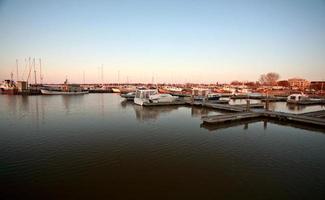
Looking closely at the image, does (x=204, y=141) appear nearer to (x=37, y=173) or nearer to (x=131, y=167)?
(x=131, y=167)

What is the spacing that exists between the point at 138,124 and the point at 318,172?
1265 cm

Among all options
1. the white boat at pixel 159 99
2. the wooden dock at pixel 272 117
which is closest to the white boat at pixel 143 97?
the white boat at pixel 159 99

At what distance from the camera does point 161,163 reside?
9.52 meters

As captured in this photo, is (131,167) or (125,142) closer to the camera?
(131,167)

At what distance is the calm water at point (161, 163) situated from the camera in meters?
7.14

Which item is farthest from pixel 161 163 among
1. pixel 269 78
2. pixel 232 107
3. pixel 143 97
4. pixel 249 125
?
pixel 269 78

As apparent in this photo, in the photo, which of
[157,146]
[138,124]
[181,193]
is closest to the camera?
[181,193]

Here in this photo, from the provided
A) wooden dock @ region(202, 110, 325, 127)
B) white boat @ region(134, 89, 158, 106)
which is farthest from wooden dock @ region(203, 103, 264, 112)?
white boat @ region(134, 89, 158, 106)

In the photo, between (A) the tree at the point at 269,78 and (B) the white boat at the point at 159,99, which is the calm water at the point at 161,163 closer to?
(B) the white boat at the point at 159,99

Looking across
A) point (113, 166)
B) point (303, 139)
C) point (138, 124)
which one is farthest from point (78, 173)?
point (303, 139)

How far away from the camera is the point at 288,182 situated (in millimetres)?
7742

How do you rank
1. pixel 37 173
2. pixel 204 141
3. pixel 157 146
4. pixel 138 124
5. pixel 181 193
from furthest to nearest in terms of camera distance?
1. pixel 138 124
2. pixel 204 141
3. pixel 157 146
4. pixel 37 173
5. pixel 181 193

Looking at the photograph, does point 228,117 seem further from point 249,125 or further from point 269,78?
point 269,78

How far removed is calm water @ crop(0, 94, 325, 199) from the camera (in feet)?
23.4
